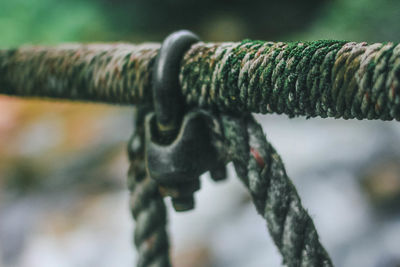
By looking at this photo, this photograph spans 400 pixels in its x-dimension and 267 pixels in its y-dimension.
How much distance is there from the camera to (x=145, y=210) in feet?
1.53

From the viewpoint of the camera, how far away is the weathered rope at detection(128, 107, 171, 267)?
467 mm

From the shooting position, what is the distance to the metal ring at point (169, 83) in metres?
0.39

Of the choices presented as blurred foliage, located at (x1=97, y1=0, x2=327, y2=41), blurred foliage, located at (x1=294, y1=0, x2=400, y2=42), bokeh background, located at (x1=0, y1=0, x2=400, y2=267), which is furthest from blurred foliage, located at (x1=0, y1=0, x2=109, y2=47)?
blurred foliage, located at (x1=294, y1=0, x2=400, y2=42)

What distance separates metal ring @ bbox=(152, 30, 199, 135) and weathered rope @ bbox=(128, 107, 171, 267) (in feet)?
Answer: 0.23

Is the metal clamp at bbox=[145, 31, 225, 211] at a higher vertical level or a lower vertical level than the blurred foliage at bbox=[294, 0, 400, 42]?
lower

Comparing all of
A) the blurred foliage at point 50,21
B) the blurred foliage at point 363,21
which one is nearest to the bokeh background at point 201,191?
the blurred foliage at point 363,21

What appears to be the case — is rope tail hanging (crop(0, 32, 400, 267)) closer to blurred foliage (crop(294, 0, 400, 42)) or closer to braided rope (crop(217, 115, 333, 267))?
braided rope (crop(217, 115, 333, 267))

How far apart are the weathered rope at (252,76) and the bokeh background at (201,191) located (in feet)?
3.28

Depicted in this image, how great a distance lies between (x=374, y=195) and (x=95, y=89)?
140 centimetres

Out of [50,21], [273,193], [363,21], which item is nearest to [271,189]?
[273,193]

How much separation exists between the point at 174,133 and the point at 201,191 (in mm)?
1485

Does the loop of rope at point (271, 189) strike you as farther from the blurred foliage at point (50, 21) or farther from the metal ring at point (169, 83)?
the blurred foliage at point (50, 21)

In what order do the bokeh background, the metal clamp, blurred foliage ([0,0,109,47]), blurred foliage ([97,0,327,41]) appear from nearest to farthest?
the metal clamp < the bokeh background < blurred foliage ([97,0,327,41]) < blurred foliage ([0,0,109,47])

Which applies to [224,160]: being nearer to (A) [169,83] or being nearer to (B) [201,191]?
(A) [169,83]
